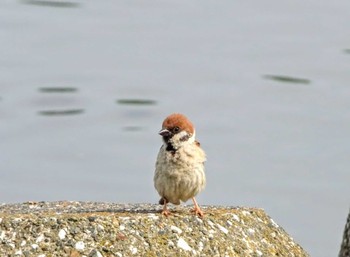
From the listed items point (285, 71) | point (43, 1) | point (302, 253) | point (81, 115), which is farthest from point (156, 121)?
point (302, 253)

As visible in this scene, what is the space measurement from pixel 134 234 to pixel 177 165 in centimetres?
71

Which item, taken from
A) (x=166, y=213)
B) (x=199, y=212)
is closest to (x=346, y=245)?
(x=199, y=212)

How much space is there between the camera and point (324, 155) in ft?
83.2

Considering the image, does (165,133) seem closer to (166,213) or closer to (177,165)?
(177,165)

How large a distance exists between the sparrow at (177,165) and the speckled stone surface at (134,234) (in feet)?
0.45

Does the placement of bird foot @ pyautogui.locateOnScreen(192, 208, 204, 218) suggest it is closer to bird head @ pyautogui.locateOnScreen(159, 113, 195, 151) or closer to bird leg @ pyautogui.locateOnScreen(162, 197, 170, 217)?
bird leg @ pyautogui.locateOnScreen(162, 197, 170, 217)

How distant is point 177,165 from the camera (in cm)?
998

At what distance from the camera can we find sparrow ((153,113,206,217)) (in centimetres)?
998

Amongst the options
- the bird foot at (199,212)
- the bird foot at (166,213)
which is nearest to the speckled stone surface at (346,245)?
the bird foot at (199,212)

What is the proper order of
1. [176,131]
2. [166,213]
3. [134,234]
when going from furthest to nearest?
1. [176,131]
2. [166,213]
3. [134,234]

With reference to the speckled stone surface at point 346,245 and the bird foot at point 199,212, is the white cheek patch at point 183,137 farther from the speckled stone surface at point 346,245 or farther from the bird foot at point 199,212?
the speckled stone surface at point 346,245

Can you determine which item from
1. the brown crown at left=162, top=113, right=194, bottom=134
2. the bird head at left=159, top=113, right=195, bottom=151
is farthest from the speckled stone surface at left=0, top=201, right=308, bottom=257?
the brown crown at left=162, top=113, right=194, bottom=134

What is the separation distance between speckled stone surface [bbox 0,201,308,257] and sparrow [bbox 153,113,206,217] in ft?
0.45

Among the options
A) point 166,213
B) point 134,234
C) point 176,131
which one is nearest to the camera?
point 134,234
